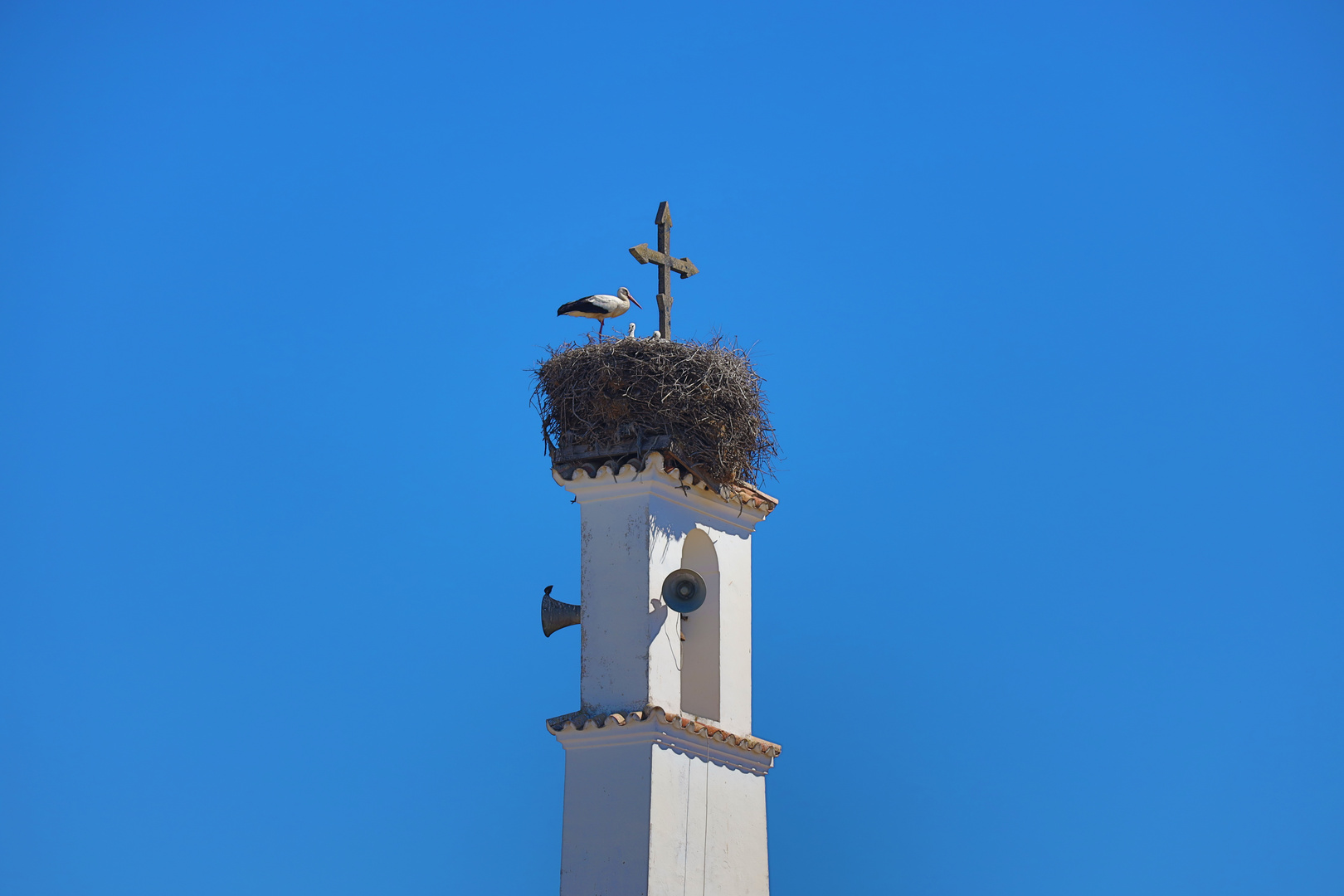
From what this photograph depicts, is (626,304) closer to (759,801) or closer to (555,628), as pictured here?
(555,628)

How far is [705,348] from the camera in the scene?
14430 mm

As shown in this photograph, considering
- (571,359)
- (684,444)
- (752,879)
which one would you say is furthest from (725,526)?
(752,879)

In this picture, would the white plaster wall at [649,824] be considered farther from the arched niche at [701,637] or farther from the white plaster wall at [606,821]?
the arched niche at [701,637]

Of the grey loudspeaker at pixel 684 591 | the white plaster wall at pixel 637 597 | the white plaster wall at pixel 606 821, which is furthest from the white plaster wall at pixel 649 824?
the grey loudspeaker at pixel 684 591

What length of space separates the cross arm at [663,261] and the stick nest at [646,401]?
1.21 m

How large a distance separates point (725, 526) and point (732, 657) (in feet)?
3.20

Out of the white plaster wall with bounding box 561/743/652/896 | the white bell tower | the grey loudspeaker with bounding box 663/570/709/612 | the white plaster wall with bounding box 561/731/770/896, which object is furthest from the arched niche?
the white plaster wall with bounding box 561/743/652/896

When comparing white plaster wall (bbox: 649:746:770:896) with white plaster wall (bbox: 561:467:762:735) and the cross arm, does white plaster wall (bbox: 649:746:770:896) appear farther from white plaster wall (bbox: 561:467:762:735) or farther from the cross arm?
the cross arm

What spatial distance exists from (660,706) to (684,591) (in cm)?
93

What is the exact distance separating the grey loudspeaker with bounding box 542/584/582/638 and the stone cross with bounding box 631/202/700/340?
2279 millimetres

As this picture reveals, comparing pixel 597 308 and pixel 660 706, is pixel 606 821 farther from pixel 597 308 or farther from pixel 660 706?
pixel 597 308

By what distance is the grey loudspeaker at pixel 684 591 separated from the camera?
45.6 ft

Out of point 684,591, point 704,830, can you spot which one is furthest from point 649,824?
point 684,591

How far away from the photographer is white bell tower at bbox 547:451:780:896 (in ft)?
43.3
